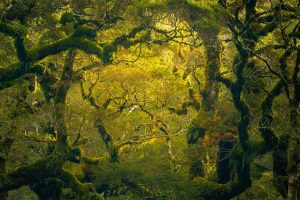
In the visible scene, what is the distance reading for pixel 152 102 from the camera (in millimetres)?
21719

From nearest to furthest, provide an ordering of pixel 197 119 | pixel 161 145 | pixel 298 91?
pixel 298 91, pixel 197 119, pixel 161 145

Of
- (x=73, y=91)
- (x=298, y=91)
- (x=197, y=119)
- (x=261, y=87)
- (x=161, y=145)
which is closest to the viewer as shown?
(x=298, y=91)

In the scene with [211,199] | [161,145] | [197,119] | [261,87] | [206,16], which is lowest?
[211,199]

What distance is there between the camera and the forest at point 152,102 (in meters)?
14.9

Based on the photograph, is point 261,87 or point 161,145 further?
point 161,145

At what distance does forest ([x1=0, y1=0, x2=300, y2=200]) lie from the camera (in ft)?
48.9

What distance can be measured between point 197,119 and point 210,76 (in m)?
2.28

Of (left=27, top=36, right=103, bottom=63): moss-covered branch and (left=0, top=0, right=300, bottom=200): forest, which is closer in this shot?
(left=0, top=0, right=300, bottom=200): forest

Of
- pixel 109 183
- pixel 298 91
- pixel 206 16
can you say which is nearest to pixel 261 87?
pixel 298 91

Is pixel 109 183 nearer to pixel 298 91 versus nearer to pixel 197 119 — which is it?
pixel 197 119

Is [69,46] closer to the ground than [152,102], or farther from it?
farther from it

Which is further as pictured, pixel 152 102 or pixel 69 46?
pixel 152 102

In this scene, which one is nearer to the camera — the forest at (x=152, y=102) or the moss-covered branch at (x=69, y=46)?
the forest at (x=152, y=102)

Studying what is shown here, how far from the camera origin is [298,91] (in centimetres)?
1374
